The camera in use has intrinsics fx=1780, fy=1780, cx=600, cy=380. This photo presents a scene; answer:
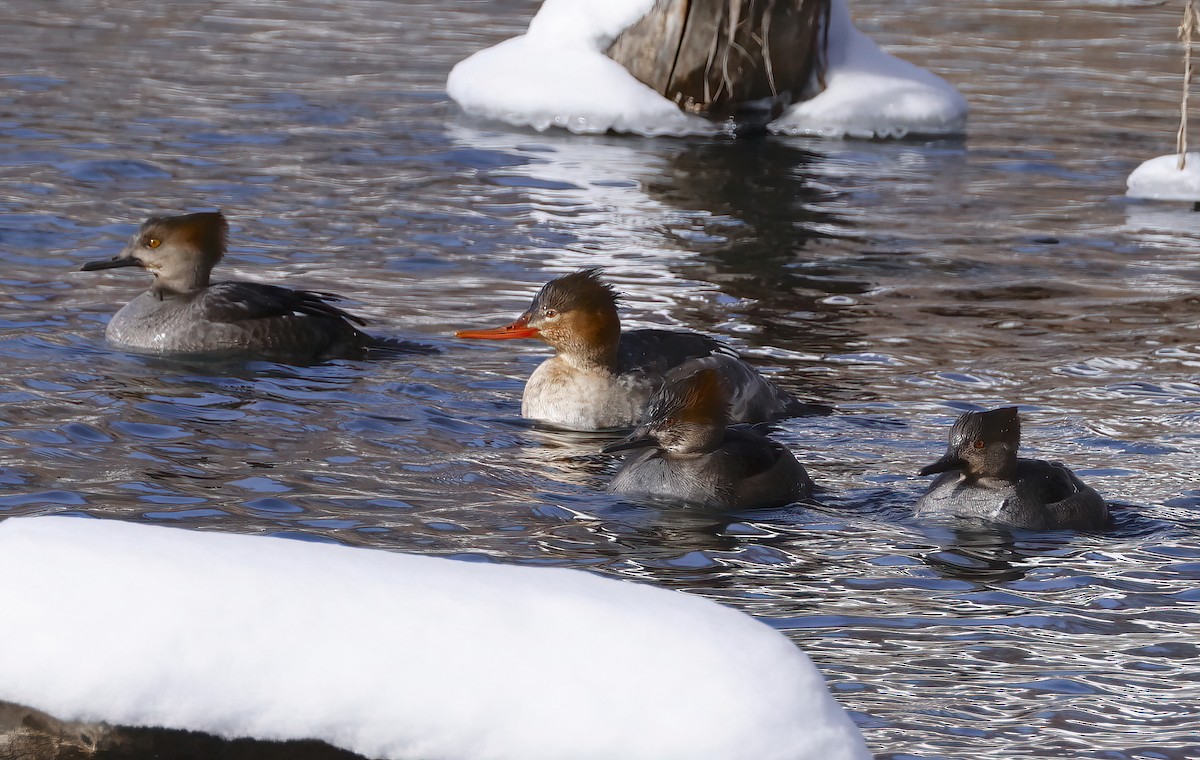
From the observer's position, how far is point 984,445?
6.68 m

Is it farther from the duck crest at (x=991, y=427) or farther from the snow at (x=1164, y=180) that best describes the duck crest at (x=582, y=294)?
the snow at (x=1164, y=180)

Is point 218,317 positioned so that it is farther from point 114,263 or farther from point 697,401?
point 697,401

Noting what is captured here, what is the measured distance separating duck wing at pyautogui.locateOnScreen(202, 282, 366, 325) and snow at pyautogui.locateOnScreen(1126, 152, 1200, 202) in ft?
24.5

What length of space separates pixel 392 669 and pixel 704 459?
337cm

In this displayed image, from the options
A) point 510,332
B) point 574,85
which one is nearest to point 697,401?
point 510,332

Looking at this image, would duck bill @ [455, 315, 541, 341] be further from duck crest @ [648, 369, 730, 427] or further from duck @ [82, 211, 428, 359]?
duck crest @ [648, 369, 730, 427]

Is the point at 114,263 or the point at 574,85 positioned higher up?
the point at 574,85

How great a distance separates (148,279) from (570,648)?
24.8 feet

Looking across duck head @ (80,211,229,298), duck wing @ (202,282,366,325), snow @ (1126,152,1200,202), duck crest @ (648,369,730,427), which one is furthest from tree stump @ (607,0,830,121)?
duck crest @ (648,369,730,427)

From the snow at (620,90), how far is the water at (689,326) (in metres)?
0.32

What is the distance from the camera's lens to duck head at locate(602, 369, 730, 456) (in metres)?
6.97

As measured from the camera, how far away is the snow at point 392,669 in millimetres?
3643

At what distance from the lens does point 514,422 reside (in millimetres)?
7969

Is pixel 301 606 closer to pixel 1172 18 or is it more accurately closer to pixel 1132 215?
pixel 1132 215
